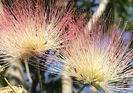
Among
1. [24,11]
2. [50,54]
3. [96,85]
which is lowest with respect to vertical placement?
[96,85]

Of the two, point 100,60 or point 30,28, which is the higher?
point 30,28

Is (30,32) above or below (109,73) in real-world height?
above

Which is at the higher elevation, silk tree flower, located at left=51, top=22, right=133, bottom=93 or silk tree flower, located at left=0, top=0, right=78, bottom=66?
silk tree flower, located at left=0, top=0, right=78, bottom=66

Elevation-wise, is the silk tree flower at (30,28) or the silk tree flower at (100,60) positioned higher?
the silk tree flower at (30,28)

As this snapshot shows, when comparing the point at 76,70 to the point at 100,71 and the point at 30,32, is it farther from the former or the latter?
the point at 30,32

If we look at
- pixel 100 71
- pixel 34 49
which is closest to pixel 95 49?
pixel 100 71
